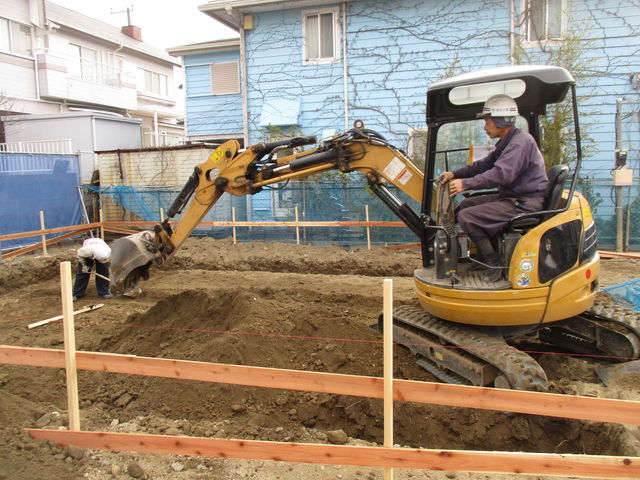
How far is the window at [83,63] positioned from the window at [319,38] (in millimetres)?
13187

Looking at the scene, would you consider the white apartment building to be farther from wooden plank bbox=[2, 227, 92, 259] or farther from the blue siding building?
the blue siding building

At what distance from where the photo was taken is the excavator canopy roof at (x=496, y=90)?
486 centimetres

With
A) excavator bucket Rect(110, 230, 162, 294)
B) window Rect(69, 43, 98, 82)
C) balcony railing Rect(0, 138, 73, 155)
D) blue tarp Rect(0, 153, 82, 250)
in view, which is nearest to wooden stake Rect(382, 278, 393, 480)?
excavator bucket Rect(110, 230, 162, 294)

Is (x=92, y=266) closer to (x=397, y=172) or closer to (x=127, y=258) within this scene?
(x=127, y=258)

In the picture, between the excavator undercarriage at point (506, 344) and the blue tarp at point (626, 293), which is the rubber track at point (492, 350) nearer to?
the excavator undercarriage at point (506, 344)

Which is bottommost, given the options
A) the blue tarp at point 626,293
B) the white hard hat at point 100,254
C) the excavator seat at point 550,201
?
the blue tarp at point 626,293

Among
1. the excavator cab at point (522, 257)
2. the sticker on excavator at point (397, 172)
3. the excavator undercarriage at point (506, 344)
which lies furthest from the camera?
the sticker on excavator at point (397, 172)

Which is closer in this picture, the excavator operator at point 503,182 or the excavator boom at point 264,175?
the excavator operator at point 503,182

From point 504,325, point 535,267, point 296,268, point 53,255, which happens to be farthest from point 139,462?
point 53,255

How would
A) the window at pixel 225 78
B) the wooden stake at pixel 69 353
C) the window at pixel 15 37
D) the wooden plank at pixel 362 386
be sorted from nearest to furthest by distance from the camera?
the wooden plank at pixel 362 386 < the wooden stake at pixel 69 353 < the window at pixel 225 78 < the window at pixel 15 37

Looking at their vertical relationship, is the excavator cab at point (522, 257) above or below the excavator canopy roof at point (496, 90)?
below

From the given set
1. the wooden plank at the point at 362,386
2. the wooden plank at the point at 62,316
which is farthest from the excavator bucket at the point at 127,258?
the wooden plank at the point at 362,386

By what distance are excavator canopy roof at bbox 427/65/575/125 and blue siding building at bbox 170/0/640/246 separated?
8021 mm

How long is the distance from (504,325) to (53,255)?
10.7 meters
